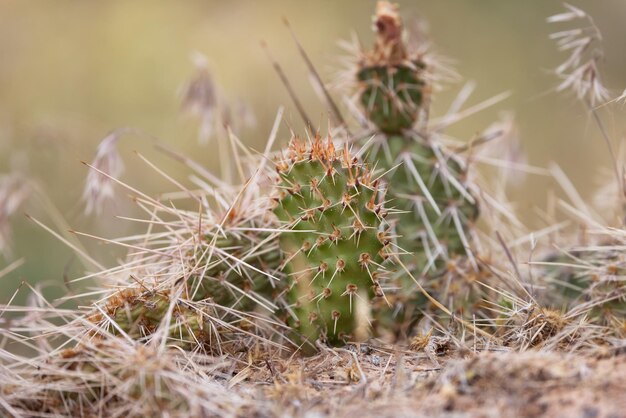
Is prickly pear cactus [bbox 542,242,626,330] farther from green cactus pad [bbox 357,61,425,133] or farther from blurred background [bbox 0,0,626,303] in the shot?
blurred background [bbox 0,0,626,303]

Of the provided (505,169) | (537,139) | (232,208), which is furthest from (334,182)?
(537,139)

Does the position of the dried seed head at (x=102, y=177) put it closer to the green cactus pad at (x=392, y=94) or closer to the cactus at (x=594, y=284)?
the green cactus pad at (x=392, y=94)

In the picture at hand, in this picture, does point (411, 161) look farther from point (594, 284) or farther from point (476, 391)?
point (476, 391)

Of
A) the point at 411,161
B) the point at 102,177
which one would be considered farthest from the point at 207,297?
the point at 411,161

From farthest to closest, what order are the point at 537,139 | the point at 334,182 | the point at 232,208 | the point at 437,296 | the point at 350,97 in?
the point at 537,139, the point at 350,97, the point at 437,296, the point at 232,208, the point at 334,182

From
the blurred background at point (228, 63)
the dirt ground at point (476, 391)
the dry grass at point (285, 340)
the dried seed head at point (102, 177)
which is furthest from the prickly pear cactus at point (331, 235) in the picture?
the blurred background at point (228, 63)

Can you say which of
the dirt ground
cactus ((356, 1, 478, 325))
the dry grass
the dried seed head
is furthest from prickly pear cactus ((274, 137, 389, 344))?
the dried seed head

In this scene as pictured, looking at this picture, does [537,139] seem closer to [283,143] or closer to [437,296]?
[437,296]
